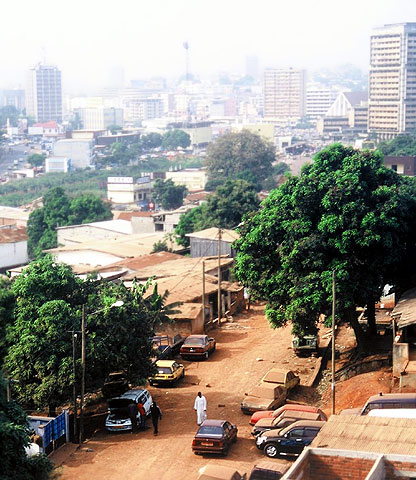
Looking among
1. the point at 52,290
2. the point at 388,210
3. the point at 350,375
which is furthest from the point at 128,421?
the point at 388,210

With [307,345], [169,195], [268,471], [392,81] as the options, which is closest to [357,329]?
[307,345]

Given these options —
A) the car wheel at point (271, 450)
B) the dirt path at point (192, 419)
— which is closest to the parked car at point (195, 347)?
the dirt path at point (192, 419)

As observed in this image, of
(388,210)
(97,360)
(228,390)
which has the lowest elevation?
(228,390)

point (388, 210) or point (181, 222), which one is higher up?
point (388, 210)

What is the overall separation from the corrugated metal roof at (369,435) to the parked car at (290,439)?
1.30 m

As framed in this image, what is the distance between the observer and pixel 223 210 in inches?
1929

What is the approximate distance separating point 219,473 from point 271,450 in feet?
8.22

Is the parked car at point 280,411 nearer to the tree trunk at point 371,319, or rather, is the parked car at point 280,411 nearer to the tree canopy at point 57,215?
the tree trunk at point 371,319

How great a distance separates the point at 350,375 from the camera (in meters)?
24.1

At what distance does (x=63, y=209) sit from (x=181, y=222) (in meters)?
15.9

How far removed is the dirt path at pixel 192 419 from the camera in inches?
702

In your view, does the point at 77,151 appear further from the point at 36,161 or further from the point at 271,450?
the point at 271,450

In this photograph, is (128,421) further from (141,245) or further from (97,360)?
(141,245)

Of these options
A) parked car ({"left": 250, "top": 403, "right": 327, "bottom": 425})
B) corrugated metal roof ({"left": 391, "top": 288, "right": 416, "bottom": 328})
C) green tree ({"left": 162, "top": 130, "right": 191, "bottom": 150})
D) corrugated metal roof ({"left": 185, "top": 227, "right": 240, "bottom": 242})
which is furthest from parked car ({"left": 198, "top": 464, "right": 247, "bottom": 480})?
green tree ({"left": 162, "top": 130, "right": 191, "bottom": 150})
